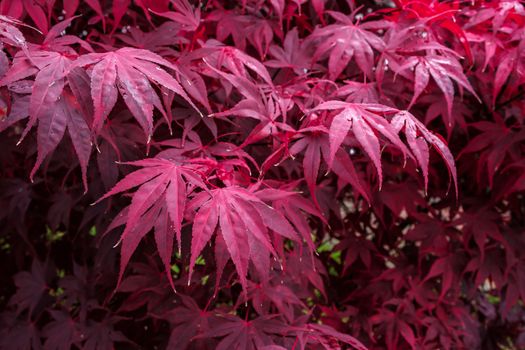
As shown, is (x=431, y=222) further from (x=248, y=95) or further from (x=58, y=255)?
(x=58, y=255)

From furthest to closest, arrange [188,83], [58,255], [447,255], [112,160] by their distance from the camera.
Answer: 1. [58,255]
2. [447,255]
3. [112,160]
4. [188,83]

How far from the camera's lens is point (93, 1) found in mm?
1673

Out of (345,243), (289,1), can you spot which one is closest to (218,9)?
(289,1)

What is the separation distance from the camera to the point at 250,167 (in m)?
1.82

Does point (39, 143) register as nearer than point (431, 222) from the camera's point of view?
Yes

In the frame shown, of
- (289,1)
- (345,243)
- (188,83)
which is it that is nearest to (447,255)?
(345,243)

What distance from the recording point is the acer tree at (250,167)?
123 centimetres

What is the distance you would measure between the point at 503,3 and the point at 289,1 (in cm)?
65

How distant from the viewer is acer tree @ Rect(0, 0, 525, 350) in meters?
1.23

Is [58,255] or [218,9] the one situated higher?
[218,9]

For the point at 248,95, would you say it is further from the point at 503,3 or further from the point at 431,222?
the point at 431,222

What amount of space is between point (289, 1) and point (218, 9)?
23 centimetres

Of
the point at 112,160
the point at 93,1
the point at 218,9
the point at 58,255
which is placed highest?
the point at 93,1

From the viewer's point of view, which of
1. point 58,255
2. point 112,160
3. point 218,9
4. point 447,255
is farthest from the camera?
point 58,255
